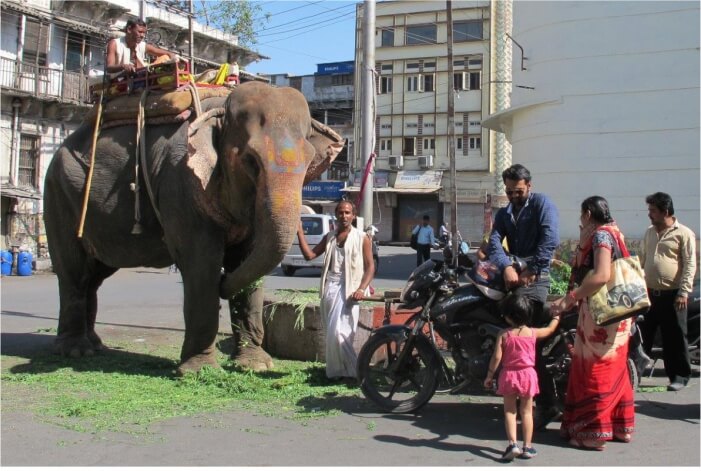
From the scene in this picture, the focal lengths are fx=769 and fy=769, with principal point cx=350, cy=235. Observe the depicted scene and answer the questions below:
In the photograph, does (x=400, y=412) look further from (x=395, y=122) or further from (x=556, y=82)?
(x=395, y=122)

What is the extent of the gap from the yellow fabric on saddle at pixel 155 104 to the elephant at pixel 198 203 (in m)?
0.12

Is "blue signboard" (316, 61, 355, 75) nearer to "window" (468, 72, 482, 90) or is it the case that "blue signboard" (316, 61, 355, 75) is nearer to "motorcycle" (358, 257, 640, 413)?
"window" (468, 72, 482, 90)

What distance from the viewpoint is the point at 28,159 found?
27.8m

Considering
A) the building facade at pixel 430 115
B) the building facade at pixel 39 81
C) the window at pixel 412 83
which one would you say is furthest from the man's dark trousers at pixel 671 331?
the window at pixel 412 83

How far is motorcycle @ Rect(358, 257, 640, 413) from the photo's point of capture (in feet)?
18.7

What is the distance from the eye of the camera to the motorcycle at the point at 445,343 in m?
5.70

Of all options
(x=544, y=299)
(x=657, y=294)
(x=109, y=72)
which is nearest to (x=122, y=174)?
(x=109, y=72)

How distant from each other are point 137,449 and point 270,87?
3294 millimetres

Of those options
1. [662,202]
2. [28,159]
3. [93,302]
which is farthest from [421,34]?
[662,202]

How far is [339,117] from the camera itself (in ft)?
182

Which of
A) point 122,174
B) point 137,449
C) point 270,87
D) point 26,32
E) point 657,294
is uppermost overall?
point 26,32

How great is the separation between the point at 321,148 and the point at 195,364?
2248 millimetres

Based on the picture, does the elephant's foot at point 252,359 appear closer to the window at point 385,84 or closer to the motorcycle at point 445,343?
the motorcycle at point 445,343

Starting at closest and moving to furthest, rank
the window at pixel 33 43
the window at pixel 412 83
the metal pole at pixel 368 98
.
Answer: the metal pole at pixel 368 98, the window at pixel 33 43, the window at pixel 412 83
